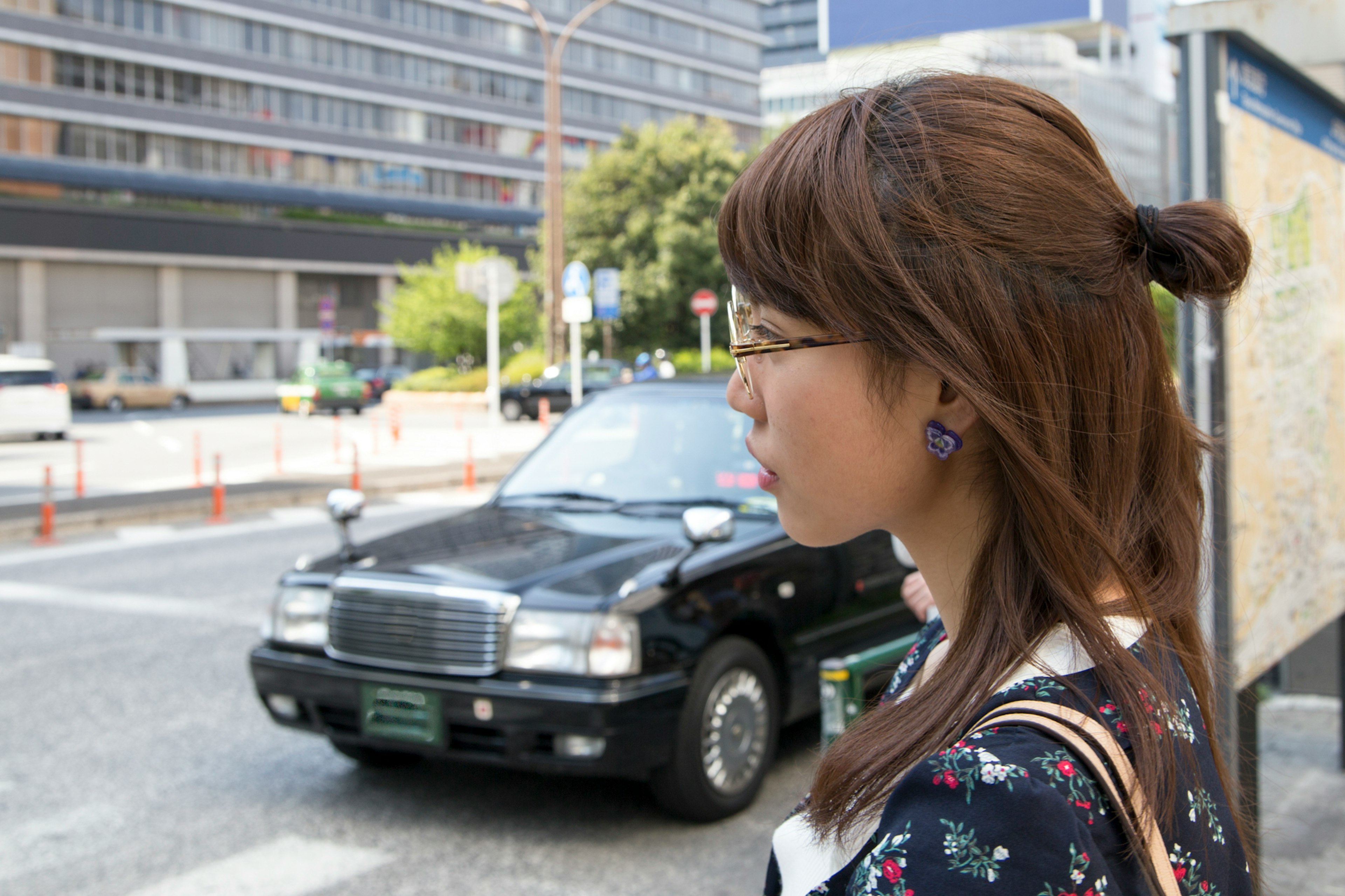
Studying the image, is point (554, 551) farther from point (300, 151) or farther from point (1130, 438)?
point (300, 151)

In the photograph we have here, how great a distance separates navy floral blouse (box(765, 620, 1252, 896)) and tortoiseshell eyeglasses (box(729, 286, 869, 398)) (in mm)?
375

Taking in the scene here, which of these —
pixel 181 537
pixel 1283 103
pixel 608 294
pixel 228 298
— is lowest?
pixel 181 537

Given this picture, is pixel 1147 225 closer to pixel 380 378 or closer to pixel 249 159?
pixel 380 378

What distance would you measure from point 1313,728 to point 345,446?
72.5ft

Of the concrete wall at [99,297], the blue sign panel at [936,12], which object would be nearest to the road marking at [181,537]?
the blue sign panel at [936,12]

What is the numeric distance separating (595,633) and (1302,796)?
289cm

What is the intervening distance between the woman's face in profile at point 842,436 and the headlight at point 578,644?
9.85 feet

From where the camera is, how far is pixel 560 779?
518 centimetres

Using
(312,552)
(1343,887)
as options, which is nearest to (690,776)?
(1343,887)

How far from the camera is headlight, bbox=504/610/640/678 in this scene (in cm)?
421

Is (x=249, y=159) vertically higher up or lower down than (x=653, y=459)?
higher up

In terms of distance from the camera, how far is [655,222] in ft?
135

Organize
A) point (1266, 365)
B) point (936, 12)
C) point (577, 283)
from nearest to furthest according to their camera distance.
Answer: point (1266, 365) → point (936, 12) → point (577, 283)

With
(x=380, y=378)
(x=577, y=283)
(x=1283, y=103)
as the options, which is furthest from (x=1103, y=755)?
(x=380, y=378)
